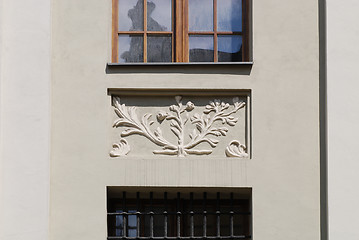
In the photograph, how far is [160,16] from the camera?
30.6 ft

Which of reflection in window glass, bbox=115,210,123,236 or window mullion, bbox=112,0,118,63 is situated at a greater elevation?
window mullion, bbox=112,0,118,63

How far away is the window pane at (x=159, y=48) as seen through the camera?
9234 millimetres

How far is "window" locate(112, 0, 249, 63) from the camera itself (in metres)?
9.23

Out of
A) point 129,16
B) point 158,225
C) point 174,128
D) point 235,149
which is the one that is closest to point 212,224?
point 158,225

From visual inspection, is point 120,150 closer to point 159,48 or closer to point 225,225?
point 159,48

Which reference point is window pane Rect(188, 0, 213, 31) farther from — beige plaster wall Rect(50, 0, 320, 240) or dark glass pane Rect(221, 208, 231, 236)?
dark glass pane Rect(221, 208, 231, 236)
